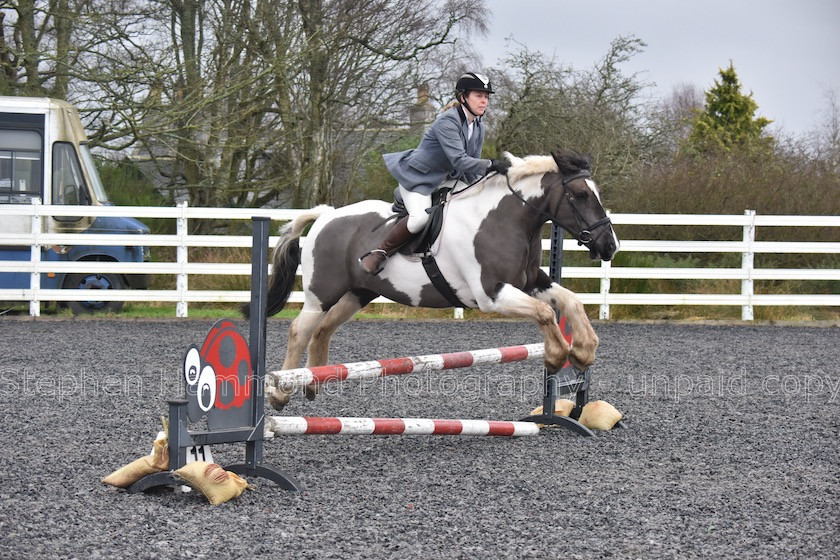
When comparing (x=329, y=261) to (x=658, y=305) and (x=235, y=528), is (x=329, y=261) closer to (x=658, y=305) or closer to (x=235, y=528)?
(x=235, y=528)

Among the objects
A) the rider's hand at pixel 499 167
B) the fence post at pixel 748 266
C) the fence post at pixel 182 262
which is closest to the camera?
the rider's hand at pixel 499 167

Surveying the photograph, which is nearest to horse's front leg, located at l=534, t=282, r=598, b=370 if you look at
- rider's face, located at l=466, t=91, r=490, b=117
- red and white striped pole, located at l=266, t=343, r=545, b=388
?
red and white striped pole, located at l=266, t=343, r=545, b=388

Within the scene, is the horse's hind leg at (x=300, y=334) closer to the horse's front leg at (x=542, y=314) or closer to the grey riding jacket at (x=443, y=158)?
the grey riding jacket at (x=443, y=158)

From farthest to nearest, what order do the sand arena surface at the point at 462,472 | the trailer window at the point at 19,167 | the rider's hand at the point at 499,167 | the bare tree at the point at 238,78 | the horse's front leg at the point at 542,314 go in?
the bare tree at the point at 238,78 → the trailer window at the point at 19,167 → the rider's hand at the point at 499,167 → the horse's front leg at the point at 542,314 → the sand arena surface at the point at 462,472

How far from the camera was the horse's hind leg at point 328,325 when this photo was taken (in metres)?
6.07

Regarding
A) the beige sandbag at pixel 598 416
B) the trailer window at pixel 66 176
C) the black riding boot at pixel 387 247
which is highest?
the trailer window at pixel 66 176

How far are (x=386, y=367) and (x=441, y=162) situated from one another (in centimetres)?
131

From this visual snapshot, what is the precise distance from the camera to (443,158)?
5.50m

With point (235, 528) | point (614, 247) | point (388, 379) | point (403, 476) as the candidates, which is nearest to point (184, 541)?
point (235, 528)

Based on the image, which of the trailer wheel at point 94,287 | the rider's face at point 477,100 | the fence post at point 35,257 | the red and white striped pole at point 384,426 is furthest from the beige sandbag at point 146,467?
the trailer wheel at point 94,287

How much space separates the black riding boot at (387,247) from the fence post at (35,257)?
26.2 ft

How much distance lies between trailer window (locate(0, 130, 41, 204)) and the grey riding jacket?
8818 millimetres

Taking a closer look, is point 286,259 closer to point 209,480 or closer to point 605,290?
point 209,480

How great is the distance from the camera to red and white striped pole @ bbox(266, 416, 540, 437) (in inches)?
177
